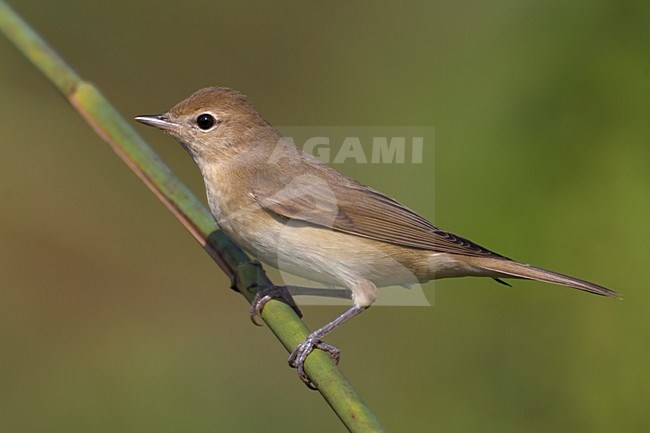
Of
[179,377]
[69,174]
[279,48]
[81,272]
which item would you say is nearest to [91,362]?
[179,377]

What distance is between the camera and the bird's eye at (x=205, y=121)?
3223 millimetres

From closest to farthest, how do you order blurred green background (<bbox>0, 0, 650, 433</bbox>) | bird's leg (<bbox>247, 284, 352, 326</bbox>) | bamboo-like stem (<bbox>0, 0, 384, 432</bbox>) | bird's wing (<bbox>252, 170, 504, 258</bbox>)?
bamboo-like stem (<bbox>0, 0, 384, 432</bbox>)
bird's leg (<bbox>247, 284, 352, 326</bbox>)
blurred green background (<bbox>0, 0, 650, 433</bbox>)
bird's wing (<bbox>252, 170, 504, 258</bbox>)

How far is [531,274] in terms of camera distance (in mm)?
2746

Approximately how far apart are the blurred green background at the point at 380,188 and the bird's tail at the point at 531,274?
20cm

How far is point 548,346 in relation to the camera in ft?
9.43

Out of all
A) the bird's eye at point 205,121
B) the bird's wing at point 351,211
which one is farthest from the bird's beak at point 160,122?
the bird's wing at point 351,211

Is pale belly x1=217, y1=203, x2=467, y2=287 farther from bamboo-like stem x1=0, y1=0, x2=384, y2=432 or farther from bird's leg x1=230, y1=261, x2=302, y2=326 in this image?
bamboo-like stem x1=0, y1=0, x2=384, y2=432

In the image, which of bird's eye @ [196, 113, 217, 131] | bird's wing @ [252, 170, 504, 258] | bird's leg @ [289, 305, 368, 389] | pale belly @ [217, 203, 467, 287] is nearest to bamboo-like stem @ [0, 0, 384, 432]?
bird's leg @ [289, 305, 368, 389]

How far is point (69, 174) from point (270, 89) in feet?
4.16

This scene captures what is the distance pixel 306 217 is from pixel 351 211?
0.68ft

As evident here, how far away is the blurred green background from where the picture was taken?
289 centimetres

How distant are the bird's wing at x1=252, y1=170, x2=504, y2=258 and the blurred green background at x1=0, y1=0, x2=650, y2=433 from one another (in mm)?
200

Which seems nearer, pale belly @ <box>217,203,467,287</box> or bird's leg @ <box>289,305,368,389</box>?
bird's leg @ <box>289,305,368,389</box>

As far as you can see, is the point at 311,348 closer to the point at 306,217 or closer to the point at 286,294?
the point at 286,294
